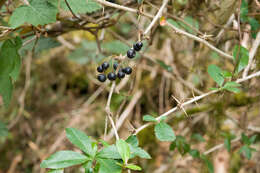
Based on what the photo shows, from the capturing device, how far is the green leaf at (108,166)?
2.06ft

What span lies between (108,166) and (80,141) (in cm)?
11

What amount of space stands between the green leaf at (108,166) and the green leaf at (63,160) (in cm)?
4

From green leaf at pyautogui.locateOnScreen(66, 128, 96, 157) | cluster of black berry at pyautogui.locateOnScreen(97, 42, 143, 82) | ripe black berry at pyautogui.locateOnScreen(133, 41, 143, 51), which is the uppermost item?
ripe black berry at pyautogui.locateOnScreen(133, 41, 143, 51)

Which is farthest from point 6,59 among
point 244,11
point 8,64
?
point 244,11

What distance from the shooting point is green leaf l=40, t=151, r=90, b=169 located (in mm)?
633

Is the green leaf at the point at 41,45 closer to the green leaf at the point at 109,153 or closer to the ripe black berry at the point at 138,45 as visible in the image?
the ripe black berry at the point at 138,45

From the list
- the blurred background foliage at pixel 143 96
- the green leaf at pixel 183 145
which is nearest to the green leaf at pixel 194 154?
the green leaf at pixel 183 145

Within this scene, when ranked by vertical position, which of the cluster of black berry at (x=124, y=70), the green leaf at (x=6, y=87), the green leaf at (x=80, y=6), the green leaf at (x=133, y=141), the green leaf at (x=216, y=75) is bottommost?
the green leaf at (x=133, y=141)

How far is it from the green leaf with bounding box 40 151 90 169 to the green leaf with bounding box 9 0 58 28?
445 millimetres

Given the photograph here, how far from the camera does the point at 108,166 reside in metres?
0.64

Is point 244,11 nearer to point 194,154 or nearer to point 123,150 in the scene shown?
point 194,154

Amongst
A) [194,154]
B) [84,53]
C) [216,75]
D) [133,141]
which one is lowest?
[194,154]

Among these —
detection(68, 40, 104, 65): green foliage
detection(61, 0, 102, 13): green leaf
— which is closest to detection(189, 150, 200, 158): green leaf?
detection(61, 0, 102, 13): green leaf

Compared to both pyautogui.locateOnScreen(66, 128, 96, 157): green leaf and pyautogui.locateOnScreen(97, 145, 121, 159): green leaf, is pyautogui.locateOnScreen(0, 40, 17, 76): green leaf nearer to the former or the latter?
pyautogui.locateOnScreen(66, 128, 96, 157): green leaf
